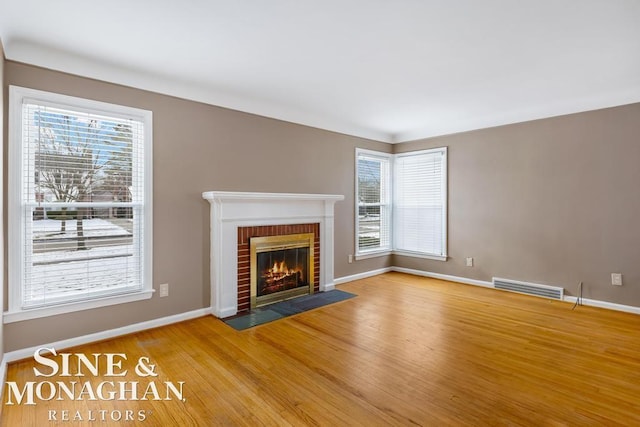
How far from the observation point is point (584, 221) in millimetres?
4078

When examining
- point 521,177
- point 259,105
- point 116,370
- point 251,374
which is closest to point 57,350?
point 116,370

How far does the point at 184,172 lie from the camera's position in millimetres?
3533

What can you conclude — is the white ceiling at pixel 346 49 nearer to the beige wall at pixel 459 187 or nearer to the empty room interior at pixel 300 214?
the empty room interior at pixel 300 214

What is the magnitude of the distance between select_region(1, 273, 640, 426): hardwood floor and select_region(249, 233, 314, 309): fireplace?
1.98 feet

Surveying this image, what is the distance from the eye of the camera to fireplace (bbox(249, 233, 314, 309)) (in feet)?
13.2

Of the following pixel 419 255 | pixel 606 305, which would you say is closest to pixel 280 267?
pixel 419 255

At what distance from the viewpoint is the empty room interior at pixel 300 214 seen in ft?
7.23

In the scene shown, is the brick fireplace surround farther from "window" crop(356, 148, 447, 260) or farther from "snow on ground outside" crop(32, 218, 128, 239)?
"window" crop(356, 148, 447, 260)

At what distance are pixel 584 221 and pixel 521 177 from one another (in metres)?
0.89

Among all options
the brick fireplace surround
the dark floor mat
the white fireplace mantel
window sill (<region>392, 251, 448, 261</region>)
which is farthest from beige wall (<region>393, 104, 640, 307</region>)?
the brick fireplace surround

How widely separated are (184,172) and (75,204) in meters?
1.00

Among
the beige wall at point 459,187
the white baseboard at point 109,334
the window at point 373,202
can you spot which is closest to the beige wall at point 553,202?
the beige wall at point 459,187

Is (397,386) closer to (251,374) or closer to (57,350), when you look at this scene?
(251,374)

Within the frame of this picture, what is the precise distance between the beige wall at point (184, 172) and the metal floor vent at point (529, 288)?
3146 mm
